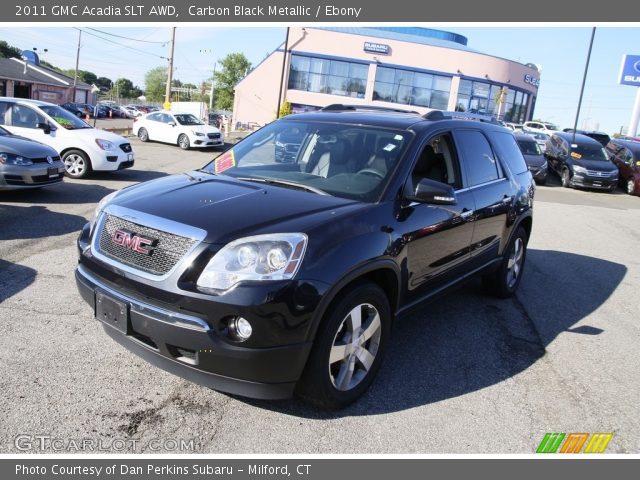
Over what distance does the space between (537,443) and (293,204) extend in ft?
6.85

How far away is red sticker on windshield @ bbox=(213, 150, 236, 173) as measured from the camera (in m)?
4.29

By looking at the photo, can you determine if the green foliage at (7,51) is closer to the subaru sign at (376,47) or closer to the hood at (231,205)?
the subaru sign at (376,47)

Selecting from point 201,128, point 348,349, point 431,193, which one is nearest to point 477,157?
point 431,193

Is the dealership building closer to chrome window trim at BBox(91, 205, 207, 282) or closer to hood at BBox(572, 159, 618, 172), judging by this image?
hood at BBox(572, 159, 618, 172)

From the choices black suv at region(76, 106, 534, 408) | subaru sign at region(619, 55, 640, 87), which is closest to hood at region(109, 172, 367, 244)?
black suv at region(76, 106, 534, 408)

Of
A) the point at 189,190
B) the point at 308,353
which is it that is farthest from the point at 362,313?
the point at 189,190

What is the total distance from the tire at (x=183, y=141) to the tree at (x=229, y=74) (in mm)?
76519

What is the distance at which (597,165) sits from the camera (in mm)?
19312

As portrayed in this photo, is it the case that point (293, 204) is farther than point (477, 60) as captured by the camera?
No

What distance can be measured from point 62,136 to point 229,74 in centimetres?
9027

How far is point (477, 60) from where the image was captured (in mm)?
47250

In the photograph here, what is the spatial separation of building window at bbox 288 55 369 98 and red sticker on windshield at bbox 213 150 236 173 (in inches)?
1732

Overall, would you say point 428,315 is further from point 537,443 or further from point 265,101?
point 265,101

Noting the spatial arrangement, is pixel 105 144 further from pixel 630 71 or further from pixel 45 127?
pixel 630 71
